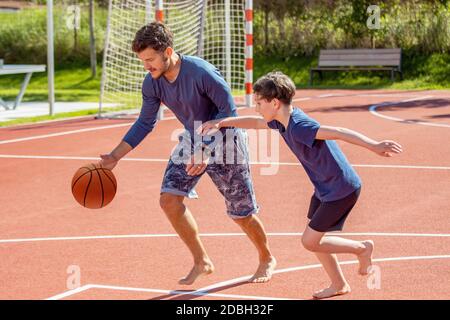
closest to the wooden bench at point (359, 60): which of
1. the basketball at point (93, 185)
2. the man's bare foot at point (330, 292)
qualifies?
the basketball at point (93, 185)

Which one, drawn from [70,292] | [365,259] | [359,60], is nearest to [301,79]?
[359,60]

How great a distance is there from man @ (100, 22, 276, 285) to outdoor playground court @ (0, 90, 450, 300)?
0.31 metres

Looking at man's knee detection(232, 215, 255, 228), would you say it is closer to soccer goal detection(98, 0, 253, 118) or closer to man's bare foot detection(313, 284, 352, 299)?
man's bare foot detection(313, 284, 352, 299)

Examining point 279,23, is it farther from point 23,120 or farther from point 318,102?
point 23,120

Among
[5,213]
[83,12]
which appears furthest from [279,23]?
[5,213]

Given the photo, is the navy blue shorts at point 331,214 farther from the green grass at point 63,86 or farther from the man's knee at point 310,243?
the green grass at point 63,86

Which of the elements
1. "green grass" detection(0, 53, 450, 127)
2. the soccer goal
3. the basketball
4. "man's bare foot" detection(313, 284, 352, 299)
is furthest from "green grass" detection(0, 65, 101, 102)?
"man's bare foot" detection(313, 284, 352, 299)

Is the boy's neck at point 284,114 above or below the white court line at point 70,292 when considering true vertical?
above

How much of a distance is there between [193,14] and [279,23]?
432 inches

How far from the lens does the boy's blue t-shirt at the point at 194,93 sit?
6.44 m

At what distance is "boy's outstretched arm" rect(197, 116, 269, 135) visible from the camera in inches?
245

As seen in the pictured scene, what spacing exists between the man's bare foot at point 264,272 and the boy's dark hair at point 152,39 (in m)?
1.68

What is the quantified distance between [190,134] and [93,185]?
0.87 meters

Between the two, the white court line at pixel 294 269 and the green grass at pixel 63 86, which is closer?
the white court line at pixel 294 269
